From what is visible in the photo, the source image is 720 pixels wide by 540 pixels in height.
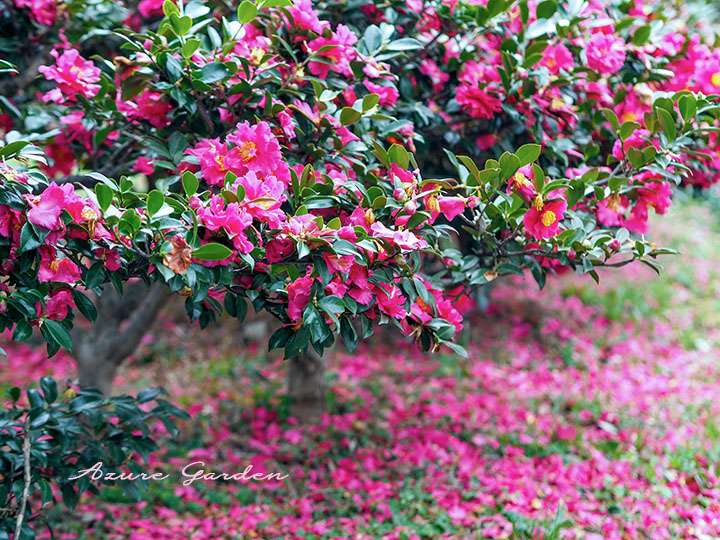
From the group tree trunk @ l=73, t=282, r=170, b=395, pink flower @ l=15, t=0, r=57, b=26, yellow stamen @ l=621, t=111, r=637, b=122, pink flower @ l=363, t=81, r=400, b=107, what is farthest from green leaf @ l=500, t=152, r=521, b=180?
tree trunk @ l=73, t=282, r=170, b=395

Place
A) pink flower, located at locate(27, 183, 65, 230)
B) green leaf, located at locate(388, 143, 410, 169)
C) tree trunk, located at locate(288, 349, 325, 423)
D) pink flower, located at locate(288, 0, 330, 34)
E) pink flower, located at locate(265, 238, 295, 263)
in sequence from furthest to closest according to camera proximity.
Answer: tree trunk, located at locate(288, 349, 325, 423) < pink flower, located at locate(288, 0, 330, 34) < green leaf, located at locate(388, 143, 410, 169) < pink flower, located at locate(265, 238, 295, 263) < pink flower, located at locate(27, 183, 65, 230)

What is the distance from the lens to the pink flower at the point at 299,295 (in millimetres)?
1419

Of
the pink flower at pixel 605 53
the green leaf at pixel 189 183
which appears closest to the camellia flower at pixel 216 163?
the green leaf at pixel 189 183

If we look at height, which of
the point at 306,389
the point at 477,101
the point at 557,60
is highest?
the point at 557,60

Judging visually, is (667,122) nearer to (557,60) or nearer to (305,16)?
(557,60)

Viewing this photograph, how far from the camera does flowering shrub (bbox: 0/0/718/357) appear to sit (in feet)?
4.47

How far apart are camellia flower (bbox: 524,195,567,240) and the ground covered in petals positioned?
3.44ft

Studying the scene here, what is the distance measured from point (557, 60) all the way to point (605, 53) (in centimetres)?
12

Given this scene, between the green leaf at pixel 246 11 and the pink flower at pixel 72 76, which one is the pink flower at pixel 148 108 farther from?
the green leaf at pixel 246 11

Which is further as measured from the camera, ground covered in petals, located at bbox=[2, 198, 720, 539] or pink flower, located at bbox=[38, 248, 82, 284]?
ground covered in petals, located at bbox=[2, 198, 720, 539]

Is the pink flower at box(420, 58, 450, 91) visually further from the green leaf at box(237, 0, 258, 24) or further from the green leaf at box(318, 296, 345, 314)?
the green leaf at box(318, 296, 345, 314)

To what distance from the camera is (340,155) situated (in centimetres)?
167

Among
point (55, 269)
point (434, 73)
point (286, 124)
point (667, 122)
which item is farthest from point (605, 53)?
point (55, 269)

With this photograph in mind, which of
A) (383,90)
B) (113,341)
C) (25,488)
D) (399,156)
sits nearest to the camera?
(399,156)
